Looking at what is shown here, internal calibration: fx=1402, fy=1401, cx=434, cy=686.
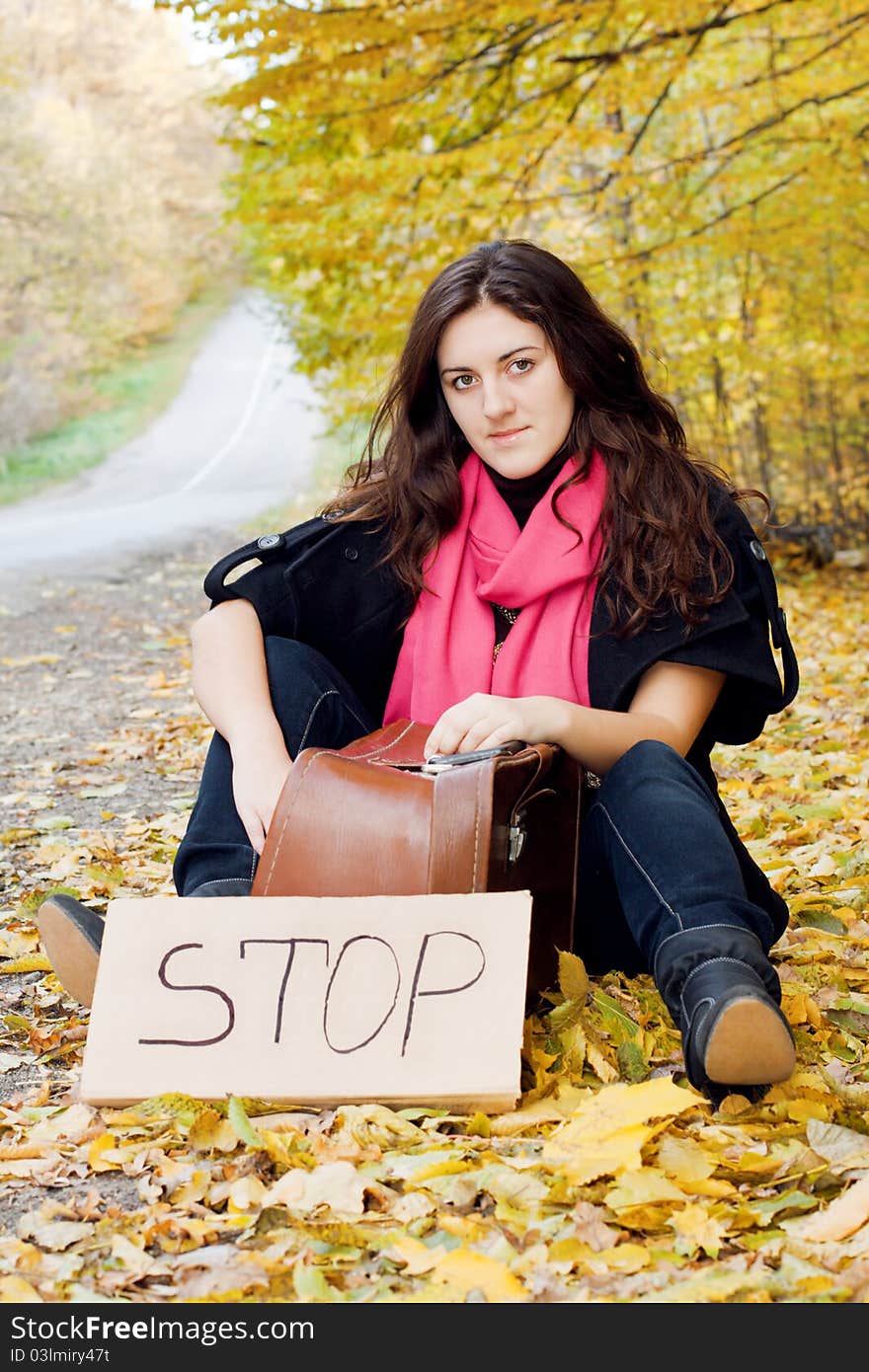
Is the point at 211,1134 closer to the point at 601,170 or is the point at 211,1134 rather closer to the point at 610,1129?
the point at 610,1129

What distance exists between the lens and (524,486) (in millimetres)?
2670

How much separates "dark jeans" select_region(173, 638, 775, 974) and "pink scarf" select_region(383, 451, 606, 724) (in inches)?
6.4

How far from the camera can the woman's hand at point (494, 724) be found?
84.3 inches

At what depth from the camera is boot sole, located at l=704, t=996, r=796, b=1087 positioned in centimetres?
178

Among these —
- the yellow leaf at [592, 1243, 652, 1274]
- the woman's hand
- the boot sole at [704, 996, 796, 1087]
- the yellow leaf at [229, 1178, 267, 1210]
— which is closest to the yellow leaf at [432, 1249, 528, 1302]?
the yellow leaf at [592, 1243, 652, 1274]

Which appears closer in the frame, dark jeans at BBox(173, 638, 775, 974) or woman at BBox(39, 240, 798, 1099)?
dark jeans at BBox(173, 638, 775, 974)

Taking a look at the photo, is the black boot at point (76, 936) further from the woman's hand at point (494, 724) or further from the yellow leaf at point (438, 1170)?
the yellow leaf at point (438, 1170)

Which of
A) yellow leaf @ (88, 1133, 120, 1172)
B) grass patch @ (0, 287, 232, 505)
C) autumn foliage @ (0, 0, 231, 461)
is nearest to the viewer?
yellow leaf @ (88, 1133, 120, 1172)

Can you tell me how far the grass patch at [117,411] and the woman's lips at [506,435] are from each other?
16.7m

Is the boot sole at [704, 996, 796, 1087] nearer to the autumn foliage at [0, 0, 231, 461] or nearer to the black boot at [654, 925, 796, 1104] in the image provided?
the black boot at [654, 925, 796, 1104]

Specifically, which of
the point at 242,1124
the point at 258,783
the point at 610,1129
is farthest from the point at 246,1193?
the point at 258,783

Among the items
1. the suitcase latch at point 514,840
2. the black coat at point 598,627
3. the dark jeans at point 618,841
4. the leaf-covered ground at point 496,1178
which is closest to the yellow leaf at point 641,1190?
the leaf-covered ground at point 496,1178
